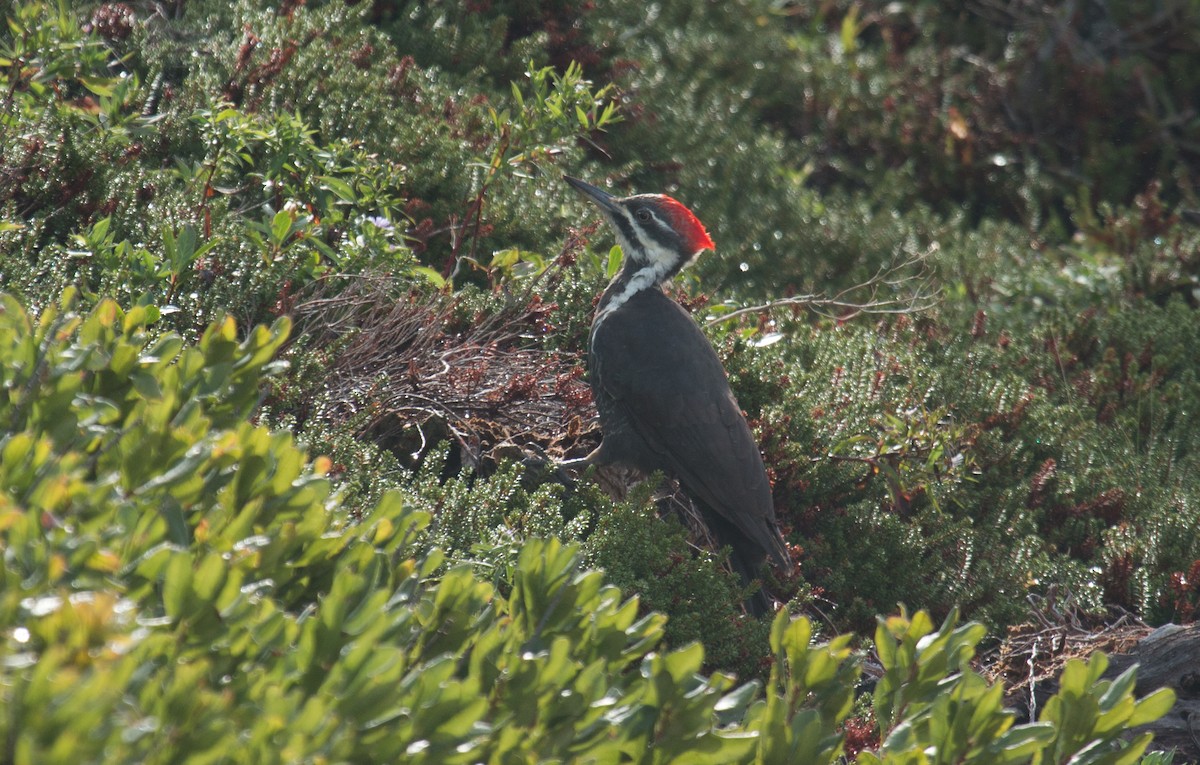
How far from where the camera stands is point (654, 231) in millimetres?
5750

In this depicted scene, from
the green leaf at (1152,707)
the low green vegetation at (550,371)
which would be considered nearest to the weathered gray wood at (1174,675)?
the low green vegetation at (550,371)

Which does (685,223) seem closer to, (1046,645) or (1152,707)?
(1046,645)

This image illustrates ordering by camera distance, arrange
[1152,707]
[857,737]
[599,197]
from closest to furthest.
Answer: [1152,707]
[857,737]
[599,197]

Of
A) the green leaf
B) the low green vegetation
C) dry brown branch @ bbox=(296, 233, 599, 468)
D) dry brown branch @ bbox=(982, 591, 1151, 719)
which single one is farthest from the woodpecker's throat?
the green leaf

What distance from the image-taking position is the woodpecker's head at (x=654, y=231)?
5738mm

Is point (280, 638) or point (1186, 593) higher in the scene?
point (280, 638)

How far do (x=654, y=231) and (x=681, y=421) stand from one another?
3.69ft

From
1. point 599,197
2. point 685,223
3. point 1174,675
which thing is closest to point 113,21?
point 599,197

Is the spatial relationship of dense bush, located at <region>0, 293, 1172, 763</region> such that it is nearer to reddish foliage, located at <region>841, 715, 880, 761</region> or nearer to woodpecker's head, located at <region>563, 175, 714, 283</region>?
reddish foliage, located at <region>841, 715, 880, 761</region>

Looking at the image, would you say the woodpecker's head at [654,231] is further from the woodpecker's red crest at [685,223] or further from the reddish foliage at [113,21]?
the reddish foliage at [113,21]

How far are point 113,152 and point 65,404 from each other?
11.1 ft

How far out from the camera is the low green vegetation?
2.15m

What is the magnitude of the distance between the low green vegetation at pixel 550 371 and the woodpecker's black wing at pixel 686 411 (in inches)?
10.5

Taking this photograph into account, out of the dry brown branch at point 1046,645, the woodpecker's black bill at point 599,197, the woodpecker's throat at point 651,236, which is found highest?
the woodpecker's black bill at point 599,197
